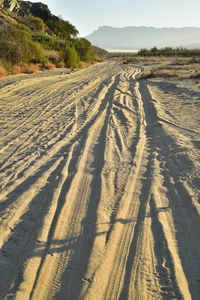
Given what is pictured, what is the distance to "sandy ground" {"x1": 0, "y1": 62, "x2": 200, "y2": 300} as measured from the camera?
7.13 ft

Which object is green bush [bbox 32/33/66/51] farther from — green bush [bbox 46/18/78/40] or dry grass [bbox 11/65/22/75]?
green bush [bbox 46/18/78/40]

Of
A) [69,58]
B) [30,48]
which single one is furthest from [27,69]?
[69,58]

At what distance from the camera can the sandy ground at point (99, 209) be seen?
217cm

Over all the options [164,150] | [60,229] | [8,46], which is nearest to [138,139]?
[164,150]

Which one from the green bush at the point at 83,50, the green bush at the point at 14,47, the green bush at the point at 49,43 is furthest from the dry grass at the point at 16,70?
the green bush at the point at 83,50

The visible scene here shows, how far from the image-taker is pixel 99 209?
3098 mm

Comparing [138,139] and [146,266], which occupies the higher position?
[138,139]

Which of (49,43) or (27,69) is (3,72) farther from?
(49,43)

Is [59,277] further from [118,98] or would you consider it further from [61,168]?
[118,98]

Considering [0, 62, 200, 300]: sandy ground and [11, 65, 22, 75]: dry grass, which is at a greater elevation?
[11, 65, 22, 75]: dry grass

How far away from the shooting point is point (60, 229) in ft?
9.03

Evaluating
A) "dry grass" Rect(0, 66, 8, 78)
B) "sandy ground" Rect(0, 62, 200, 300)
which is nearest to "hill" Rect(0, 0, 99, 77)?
"dry grass" Rect(0, 66, 8, 78)

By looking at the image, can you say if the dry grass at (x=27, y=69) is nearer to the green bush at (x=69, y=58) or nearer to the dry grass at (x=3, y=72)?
the dry grass at (x=3, y=72)

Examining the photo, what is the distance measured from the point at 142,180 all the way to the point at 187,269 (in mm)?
1622
